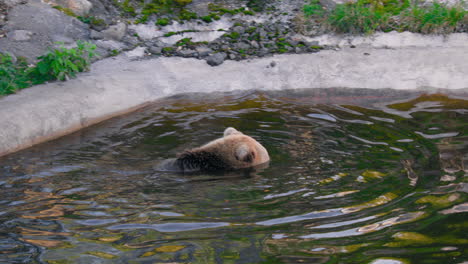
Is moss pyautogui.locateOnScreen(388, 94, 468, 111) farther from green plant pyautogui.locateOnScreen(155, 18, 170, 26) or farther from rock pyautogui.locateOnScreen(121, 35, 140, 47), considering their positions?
green plant pyautogui.locateOnScreen(155, 18, 170, 26)

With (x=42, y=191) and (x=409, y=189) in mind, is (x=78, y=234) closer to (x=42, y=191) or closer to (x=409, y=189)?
(x=42, y=191)

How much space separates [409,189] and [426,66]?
573 cm

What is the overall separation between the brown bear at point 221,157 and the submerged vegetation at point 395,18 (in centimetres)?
603

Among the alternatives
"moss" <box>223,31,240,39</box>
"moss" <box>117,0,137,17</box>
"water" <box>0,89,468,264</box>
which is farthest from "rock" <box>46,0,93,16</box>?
"water" <box>0,89,468,264</box>

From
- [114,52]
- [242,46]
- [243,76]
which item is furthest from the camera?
[242,46]

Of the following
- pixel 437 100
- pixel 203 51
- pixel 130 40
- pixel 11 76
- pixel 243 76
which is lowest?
pixel 437 100

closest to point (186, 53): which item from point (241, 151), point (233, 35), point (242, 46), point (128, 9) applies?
point (242, 46)

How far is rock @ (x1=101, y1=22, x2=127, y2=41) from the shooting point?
1095 centimetres

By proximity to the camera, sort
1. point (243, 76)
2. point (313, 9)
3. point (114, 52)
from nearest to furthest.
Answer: point (243, 76) < point (114, 52) < point (313, 9)

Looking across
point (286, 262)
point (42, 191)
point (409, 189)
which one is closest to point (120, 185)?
point (42, 191)

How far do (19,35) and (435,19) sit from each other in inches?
354

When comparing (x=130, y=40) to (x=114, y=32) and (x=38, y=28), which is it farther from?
(x=38, y=28)

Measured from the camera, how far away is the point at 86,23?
1128 centimetres

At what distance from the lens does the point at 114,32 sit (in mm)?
11031
